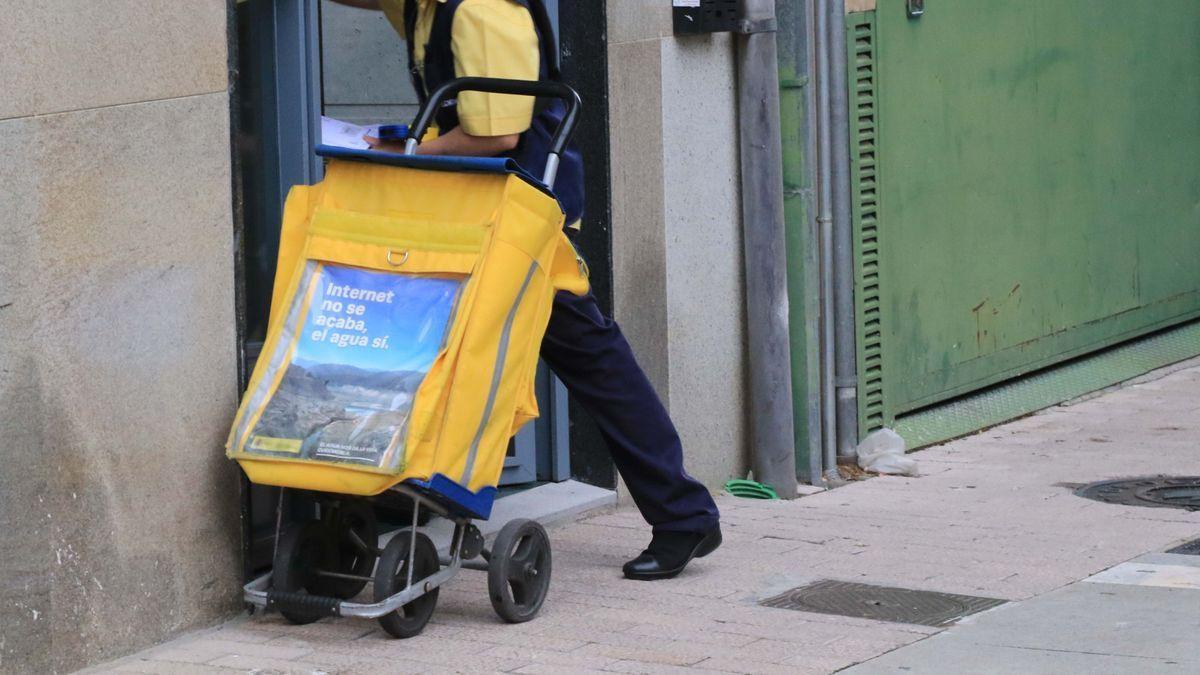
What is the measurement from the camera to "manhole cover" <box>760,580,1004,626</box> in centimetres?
515

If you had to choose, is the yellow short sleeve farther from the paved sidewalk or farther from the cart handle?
the paved sidewalk

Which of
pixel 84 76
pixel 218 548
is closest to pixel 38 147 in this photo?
pixel 84 76

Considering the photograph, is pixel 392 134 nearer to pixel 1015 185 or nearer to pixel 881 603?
pixel 881 603

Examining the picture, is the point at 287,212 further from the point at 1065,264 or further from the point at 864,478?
the point at 1065,264

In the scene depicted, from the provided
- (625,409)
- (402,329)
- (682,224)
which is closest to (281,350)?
(402,329)

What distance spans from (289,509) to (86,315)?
1111 millimetres

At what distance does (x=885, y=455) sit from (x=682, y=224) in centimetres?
137

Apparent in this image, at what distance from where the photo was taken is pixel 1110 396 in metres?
9.24

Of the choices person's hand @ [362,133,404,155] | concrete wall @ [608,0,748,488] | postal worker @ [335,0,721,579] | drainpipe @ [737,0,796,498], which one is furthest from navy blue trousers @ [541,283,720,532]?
drainpipe @ [737,0,796,498]

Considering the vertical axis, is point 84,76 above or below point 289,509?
above

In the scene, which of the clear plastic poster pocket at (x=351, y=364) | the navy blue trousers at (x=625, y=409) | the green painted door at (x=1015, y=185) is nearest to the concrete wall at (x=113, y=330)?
the clear plastic poster pocket at (x=351, y=364)

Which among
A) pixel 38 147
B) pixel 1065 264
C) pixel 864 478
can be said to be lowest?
pixel 864 478

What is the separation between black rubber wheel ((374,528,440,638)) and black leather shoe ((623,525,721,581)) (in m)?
0.78

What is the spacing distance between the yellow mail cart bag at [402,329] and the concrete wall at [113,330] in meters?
0.21
